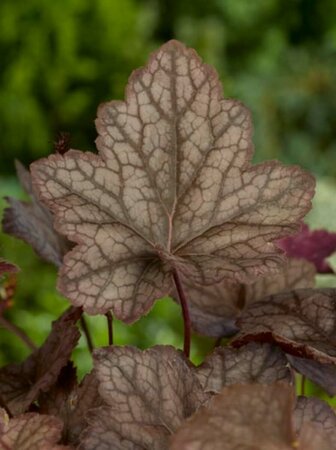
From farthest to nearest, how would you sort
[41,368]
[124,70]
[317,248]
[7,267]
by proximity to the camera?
[124,70]
[317,248]
[41,368]
[7,267]

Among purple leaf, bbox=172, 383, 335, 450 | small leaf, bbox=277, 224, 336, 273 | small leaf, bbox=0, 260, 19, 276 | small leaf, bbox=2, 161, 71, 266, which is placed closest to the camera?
purple leaf, bbox=172, 383, 335, 450

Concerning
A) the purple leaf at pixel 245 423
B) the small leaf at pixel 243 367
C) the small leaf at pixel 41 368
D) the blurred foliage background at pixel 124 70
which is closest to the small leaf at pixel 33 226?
the small leaf at pixel 41 368

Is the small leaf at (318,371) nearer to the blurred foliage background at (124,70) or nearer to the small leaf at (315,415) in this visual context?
the small leaf at (315,415)

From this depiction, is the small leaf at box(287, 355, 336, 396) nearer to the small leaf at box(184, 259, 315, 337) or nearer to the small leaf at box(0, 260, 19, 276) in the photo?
the small leaf at box(184, 259, 315, 337)

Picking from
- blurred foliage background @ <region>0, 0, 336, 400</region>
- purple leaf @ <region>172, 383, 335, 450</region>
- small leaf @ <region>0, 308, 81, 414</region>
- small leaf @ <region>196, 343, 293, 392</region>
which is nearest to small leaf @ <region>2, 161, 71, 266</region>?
small leaf @ <region>0, 308, 81, 414</region>

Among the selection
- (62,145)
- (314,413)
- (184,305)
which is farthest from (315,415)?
A: (62,145)

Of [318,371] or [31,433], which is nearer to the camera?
→ [31,433]

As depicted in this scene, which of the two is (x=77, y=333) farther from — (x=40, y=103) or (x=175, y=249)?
(x=40, y=103)

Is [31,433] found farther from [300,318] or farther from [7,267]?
[300,318]
